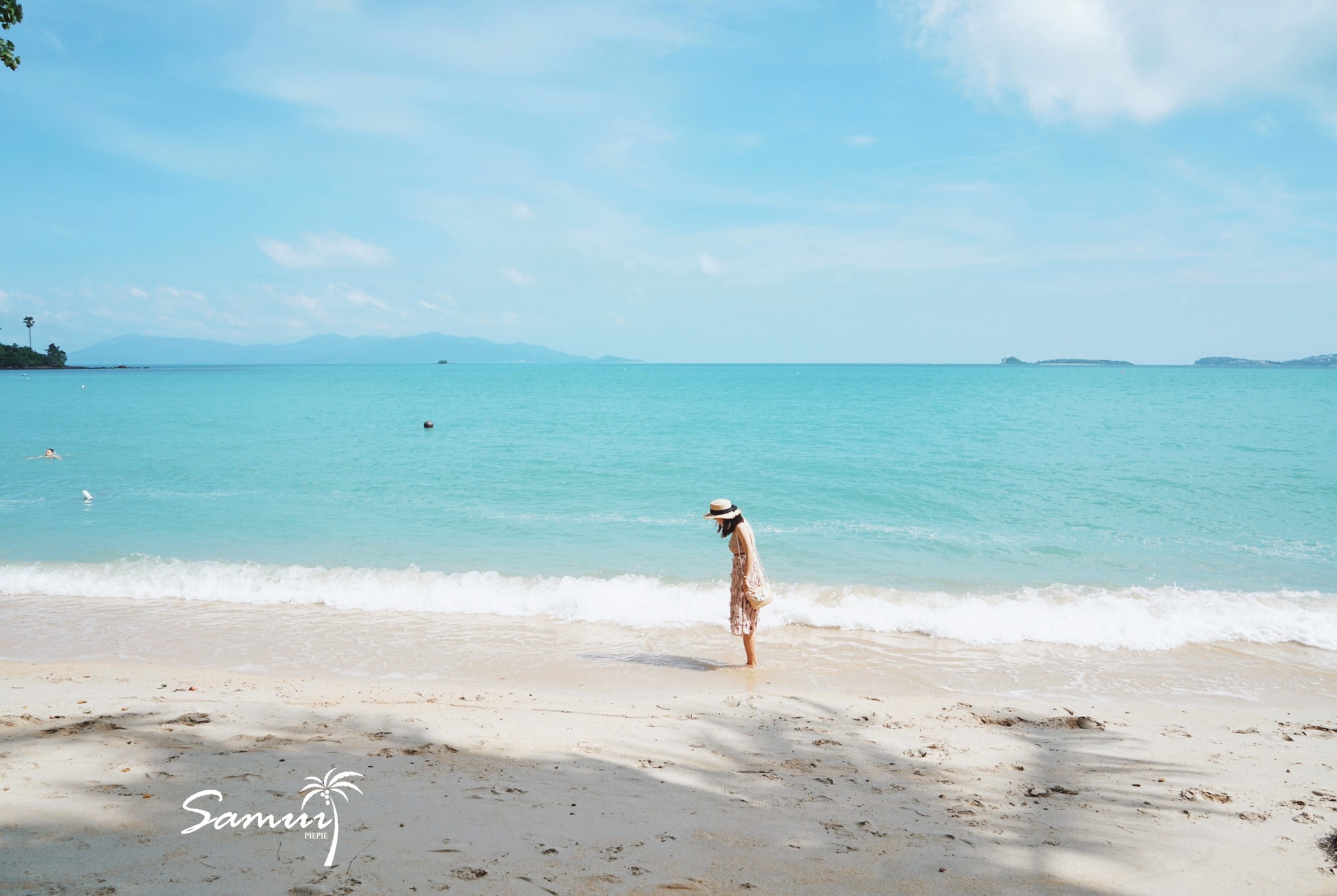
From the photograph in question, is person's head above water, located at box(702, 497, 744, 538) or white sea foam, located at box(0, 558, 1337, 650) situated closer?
person's head above water, located at box(702, 497, 744, 538)

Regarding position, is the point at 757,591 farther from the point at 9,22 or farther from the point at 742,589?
the point at 9,22

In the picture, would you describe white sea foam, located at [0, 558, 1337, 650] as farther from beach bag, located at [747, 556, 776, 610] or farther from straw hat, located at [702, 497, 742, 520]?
straw hat, located at [702, 497, 742, 520]

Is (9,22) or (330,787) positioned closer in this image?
(330,787)

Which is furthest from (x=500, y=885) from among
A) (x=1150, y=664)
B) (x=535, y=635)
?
(x=1150, y=664)

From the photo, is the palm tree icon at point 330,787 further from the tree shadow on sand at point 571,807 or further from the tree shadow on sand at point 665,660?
the tree shadow on sand at point 665,660

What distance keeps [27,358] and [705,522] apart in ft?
545

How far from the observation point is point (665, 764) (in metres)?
5.43

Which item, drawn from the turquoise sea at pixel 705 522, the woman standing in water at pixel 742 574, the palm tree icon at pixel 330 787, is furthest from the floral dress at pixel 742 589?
the palm tree icon at pixel 330 787

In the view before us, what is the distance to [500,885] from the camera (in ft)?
11.6

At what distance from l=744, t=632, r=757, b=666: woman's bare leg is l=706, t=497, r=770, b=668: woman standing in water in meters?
0.01

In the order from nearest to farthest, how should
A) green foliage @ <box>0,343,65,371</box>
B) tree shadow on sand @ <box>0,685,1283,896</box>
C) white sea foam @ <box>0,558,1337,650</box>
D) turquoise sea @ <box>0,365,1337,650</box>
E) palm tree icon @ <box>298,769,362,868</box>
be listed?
tree shadow on sand @ <box>0,685,1283,896</box>, palm tree icon @ <box>298,769,362,868</box>, white sea foam @ <box>0,558,1337,650</box>, turquoise sea @ <box>0,365,1337,650</box>, green foliage @ <box>0,343,65,371</box>

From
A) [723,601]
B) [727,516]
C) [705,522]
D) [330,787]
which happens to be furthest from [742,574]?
[705,522]

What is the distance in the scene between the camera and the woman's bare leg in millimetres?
8555

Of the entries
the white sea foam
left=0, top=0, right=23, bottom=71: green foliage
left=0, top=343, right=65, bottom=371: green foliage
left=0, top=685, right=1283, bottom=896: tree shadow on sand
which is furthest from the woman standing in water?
left=0, top=343, right=65, bottom=371: green foliage
